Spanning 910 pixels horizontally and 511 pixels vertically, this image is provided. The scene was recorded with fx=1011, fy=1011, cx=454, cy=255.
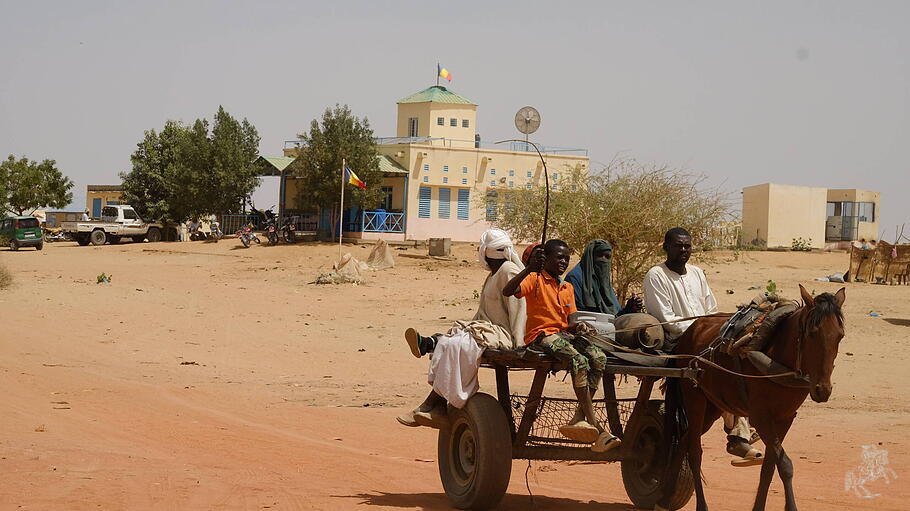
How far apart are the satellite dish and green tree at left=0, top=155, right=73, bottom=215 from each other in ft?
170

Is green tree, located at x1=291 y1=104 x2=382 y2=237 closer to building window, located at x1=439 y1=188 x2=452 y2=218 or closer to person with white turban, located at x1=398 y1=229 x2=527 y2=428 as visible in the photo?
building window, located at x1=439 y1=188 x2=452 y2=218

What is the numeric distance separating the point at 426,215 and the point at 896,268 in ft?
78.2

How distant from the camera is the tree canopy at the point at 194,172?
179ft

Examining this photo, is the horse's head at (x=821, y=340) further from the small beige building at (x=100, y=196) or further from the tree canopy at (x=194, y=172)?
the small beige building at (x=100, y=196)

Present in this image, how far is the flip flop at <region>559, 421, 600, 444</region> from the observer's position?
6777 millimetres

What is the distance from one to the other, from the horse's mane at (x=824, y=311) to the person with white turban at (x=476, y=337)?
2.12 meters

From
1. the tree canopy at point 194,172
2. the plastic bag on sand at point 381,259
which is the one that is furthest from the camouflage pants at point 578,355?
the tree canopy at point 194,172

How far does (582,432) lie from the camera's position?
6.78 m

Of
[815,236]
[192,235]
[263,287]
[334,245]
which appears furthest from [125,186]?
[815,236]

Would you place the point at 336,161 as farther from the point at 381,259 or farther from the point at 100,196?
the point at 100,196

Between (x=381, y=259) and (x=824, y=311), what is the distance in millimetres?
31610

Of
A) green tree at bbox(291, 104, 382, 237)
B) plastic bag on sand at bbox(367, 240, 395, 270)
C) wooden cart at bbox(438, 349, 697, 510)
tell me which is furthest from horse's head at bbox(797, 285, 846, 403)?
green tree at bbox(291, 104, 382, 237)

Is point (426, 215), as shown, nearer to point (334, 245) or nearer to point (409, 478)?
point (334, 245)

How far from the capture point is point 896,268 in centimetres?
3356
